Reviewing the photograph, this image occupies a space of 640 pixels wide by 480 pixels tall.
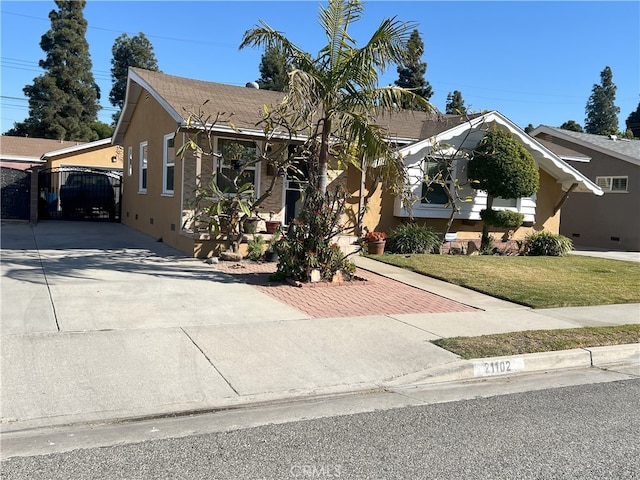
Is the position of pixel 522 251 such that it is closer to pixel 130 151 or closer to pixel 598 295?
pixel 598 295

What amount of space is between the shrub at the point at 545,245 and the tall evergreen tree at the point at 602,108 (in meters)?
62.3

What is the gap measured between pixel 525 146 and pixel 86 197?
54.1 ft

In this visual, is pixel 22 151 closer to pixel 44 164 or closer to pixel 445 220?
pixel 44 164

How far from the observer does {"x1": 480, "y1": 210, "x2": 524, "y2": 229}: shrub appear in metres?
15.9

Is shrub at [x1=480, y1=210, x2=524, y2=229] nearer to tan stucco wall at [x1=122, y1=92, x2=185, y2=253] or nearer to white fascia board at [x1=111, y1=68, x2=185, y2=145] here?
tan stucco wall at [x1=122, y1=92, x2=185, y2=253]

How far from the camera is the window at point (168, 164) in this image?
14758 millimetres

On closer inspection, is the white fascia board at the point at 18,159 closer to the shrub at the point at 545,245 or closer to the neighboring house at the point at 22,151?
the neighboring house at the point at 22,151

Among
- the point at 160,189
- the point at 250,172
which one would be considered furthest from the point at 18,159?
the point at 250,172

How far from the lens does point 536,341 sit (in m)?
7.19

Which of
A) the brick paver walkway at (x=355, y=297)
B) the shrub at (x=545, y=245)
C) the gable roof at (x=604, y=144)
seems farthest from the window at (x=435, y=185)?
the gable roof at (x=604, y=144)

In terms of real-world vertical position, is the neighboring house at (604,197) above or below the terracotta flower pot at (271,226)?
above

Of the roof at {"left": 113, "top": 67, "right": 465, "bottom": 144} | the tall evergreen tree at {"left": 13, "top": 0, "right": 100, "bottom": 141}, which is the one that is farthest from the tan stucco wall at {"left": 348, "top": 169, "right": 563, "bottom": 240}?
the tall evergreen tree at {"left": 13, "top": 0, "right": 100, "bottom": 141}

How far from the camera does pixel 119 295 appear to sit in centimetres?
870

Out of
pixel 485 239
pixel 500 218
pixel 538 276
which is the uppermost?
pixel 500 218
